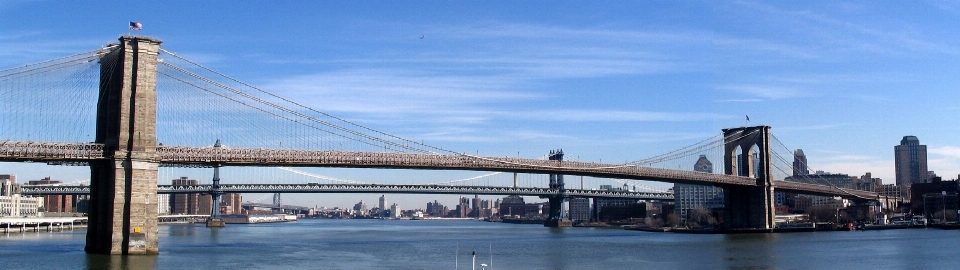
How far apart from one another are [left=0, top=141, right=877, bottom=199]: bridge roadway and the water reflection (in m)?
3.90

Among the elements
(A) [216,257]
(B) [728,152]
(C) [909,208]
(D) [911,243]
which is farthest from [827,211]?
(A) [216,257]

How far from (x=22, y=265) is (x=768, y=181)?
55.8 metres

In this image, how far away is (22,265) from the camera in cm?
3556

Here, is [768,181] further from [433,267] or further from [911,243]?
[433,267]

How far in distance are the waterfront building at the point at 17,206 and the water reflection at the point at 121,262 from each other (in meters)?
72.2

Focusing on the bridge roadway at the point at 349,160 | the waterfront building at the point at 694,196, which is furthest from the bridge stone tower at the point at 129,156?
the waterfront building at the point at 694,196

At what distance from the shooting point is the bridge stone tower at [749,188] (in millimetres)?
75438

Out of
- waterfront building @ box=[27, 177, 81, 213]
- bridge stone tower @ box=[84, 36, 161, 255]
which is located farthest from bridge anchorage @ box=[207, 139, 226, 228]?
bridge stone tower @ box=[84, 36, 161, 255]

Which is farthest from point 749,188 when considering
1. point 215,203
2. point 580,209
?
point 580,209

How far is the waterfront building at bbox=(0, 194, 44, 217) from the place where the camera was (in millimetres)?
108188

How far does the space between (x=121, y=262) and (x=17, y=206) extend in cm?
8656

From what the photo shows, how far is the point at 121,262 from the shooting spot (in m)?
34.7

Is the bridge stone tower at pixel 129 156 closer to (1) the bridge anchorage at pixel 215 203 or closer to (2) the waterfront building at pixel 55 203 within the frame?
(1) the bridge anchorage at pixel 215 203

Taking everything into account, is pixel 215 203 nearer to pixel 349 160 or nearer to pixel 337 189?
pixel 337 189
